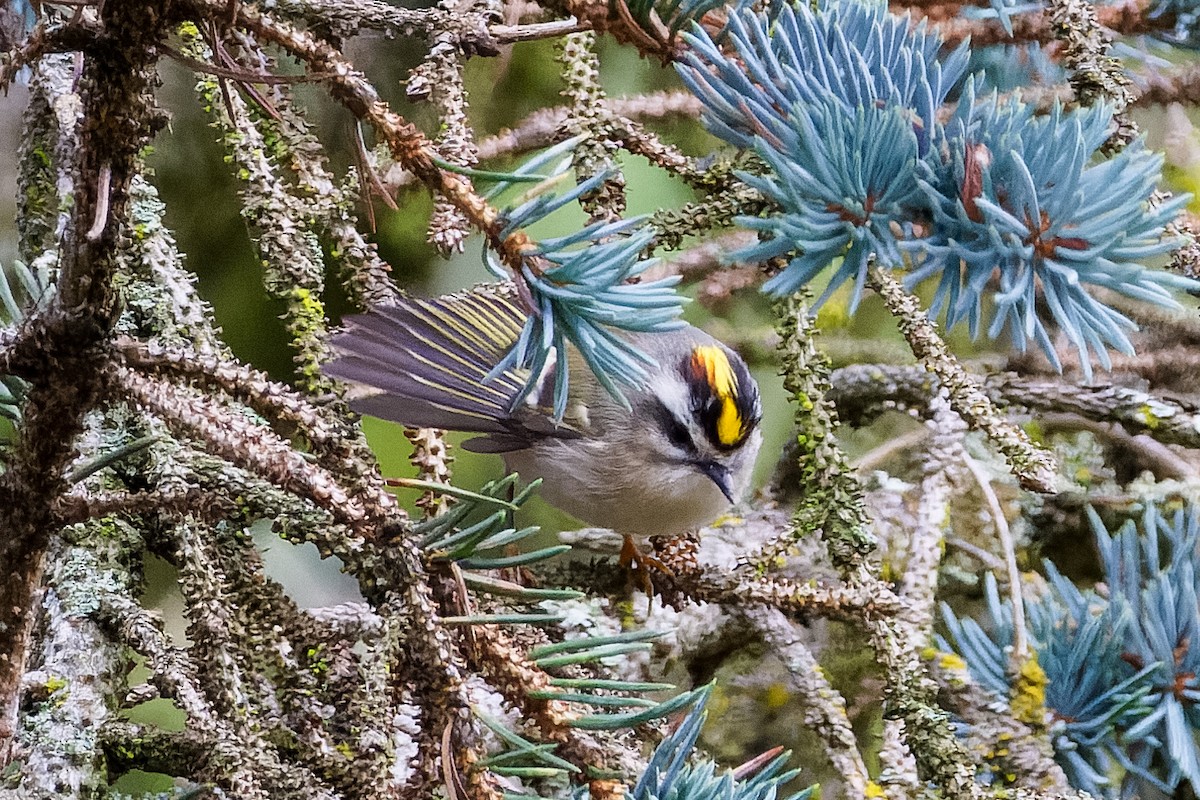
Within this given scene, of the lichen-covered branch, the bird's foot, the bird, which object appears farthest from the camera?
the bird's foot

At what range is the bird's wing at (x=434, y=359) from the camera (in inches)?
19.7

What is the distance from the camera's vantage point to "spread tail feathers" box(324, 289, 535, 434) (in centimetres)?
50

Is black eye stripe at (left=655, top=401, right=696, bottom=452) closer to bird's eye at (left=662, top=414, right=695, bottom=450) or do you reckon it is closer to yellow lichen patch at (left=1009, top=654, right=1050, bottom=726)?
bird's eye at (left=662, top=414, right=695, bottom=450)

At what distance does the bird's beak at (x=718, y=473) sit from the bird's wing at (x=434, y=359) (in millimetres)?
199

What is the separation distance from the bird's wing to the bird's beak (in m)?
0.20

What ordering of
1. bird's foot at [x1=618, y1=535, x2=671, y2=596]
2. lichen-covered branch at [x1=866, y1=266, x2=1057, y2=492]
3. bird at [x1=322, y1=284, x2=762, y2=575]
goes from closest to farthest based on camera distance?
1. lichen-covered branch at [x1=866, y1=266, x2=1057, y2=492]
2. bird at [x1=322, y1=284, x2=762, y2=575]
3. bird's foot at [x1=618, y1=535, x2=671, y2=596]

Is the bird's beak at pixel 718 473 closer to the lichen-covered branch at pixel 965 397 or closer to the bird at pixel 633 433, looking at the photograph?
the bird at pixel 633 433

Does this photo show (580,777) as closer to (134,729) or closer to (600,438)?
(134,729)

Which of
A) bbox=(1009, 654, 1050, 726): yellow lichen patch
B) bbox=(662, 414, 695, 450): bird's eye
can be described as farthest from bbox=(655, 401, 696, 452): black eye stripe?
bbox=(1009, 654, 1050, 726): yellow lichen patch

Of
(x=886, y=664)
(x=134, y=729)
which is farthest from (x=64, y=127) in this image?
(x=886, y=664)

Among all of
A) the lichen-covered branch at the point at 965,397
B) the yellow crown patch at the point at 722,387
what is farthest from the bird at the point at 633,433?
the lichen-covered branch at the point at 965,397

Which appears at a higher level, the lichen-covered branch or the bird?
the bird

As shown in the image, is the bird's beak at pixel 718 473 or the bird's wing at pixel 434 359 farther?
the bird's beak at pixel 718 473

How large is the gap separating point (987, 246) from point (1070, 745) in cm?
37
